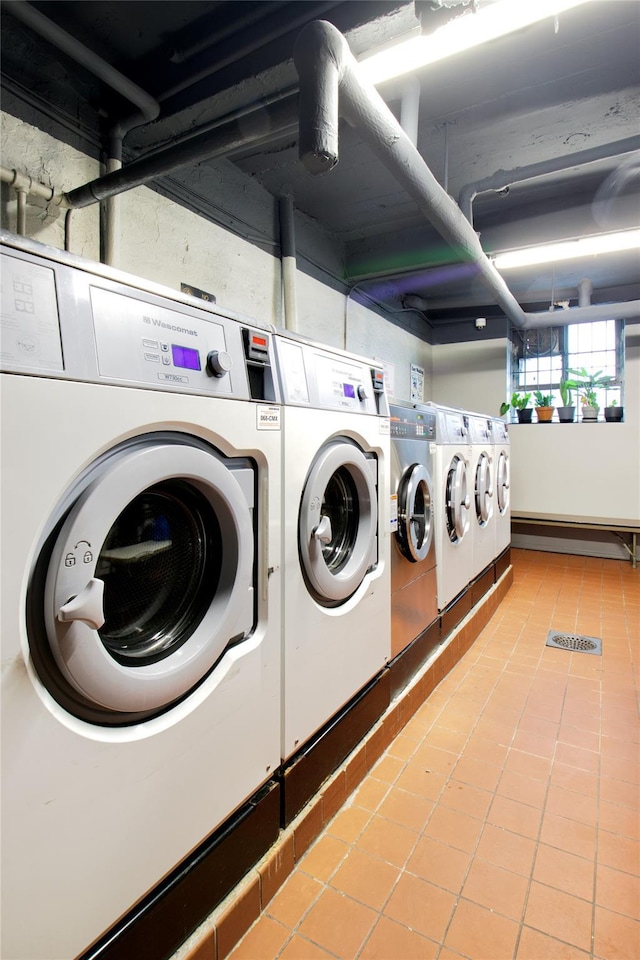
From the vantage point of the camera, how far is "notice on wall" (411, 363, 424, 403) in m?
5.94

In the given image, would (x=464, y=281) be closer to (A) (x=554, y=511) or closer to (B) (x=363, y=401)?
(A) (x=554, y=511)

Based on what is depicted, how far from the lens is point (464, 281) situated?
539 centimetres

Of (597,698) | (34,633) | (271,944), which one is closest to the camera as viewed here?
(34,633)

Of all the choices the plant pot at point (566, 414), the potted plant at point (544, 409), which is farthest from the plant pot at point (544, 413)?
the plant pot at point (566, 414)

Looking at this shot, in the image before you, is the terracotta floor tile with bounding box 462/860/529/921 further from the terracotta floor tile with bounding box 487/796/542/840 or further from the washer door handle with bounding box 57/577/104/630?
the washer door handle with bounding box 57/577/104/630

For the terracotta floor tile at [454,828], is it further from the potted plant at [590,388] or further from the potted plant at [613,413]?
the potted plant at [613,413]

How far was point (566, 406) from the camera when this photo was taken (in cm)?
565

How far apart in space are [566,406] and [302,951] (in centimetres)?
572

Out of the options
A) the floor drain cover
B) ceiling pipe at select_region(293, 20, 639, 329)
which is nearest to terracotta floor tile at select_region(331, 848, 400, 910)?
the floor drain cover

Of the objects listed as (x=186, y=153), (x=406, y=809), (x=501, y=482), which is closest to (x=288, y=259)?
(x=186, y=153)

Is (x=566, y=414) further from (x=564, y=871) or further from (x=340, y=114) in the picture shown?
(x=564, y=871)

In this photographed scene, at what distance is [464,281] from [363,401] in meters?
4.22

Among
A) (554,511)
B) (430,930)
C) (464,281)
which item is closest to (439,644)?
(430,930)

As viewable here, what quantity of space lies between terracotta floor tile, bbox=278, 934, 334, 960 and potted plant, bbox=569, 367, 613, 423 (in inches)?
225
